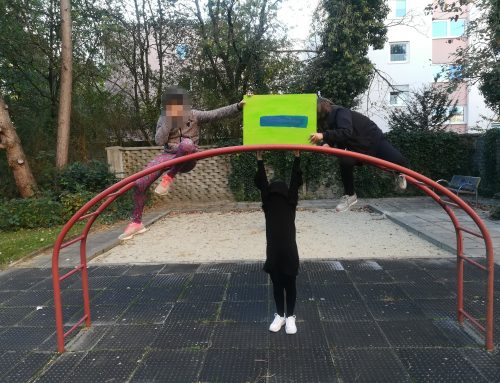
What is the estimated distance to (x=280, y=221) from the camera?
11.1 feet

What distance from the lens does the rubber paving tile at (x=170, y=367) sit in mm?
2904

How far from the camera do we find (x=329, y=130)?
3191mm

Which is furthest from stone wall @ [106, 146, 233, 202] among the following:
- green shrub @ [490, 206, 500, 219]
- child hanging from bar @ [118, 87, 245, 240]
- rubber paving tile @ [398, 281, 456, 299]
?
child hanging from bar @ [118, 87, 245, 240]

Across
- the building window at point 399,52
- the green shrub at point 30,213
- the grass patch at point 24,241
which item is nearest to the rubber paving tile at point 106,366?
the grass patch at point 24,241

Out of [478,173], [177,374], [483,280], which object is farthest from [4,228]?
[478,173]

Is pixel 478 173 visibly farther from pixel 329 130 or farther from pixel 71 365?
pixel 71 365

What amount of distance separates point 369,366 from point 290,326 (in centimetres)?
78

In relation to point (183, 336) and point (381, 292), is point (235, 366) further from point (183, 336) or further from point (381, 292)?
point (381, 292)

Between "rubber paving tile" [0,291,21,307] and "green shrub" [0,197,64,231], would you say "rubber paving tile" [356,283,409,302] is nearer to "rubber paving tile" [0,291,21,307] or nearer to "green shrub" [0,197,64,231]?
"rubber paving tile" [0,291,21,307]

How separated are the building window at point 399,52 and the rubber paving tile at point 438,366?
23010 millimetres

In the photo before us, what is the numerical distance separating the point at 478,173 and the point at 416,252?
26.9 feet

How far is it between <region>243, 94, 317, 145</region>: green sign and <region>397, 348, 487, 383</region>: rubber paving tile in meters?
1.85

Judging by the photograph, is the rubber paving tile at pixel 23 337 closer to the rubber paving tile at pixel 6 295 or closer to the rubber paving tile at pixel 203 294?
the rubber paving tile at pixel 6 295

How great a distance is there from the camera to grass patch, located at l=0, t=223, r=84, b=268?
21.2 ft
